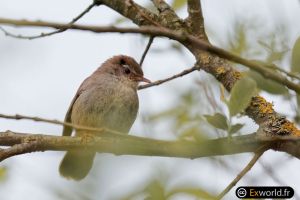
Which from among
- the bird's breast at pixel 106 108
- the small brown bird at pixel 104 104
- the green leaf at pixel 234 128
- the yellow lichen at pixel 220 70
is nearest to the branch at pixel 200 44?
the green leaf at pixel 234 128

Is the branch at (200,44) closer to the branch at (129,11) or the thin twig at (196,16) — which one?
the thin twig at (196,16)

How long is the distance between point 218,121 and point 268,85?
0.22m

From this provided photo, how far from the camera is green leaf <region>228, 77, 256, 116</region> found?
6.28ft

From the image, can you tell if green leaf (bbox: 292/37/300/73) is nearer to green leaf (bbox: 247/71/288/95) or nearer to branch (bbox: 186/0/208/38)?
green leaf (bbox: 247/71/288/95)

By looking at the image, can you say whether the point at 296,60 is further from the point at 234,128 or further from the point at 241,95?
the point at 234,128

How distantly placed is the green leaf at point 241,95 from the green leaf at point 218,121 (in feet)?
0.26

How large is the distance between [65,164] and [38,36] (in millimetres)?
2039

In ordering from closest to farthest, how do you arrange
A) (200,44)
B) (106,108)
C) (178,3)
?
1. (200,44)
2. (178,3)
3. (106,108)

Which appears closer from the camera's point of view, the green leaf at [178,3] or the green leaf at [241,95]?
the green leaf at [241,95]

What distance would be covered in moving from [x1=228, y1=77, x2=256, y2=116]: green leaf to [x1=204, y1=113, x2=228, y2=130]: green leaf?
80 mm

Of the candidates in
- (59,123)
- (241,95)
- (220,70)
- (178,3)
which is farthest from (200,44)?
(220,70)

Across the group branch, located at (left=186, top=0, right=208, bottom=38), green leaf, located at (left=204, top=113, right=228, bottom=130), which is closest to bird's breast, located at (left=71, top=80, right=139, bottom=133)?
branch, located at (left=186, top=0, right=208, bottom=38)

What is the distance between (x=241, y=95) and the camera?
1932mm

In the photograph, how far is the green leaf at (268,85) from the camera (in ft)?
6.40
